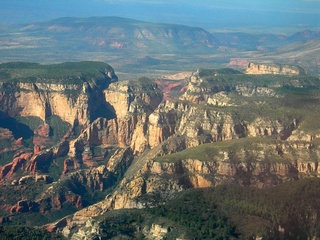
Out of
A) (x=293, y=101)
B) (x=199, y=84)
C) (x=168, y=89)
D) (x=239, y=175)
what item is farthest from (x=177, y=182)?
(x=168, y=89)

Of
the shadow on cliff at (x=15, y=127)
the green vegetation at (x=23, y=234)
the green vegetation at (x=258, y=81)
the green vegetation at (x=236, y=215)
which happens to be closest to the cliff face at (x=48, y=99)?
the shadow on cliff at (x=15, y=127)

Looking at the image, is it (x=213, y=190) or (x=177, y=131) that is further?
(x=177, y=131)

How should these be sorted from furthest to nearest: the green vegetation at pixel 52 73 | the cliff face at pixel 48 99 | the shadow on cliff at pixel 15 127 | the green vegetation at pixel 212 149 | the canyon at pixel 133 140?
the green vegetation at pixel 52 73, the cliff face at pixel 48 99, the shadow on cliff at pixel 15 127, the green vegetation at pixel 212 149, the canyon at pixel 133 140

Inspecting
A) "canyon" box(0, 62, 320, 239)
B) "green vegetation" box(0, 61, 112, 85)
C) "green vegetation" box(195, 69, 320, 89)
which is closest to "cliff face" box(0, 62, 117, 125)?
"canyon" box(0, 62, 320, 239)

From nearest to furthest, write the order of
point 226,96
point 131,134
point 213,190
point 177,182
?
1. point 213,190
2. point 177,182
3. point 131,134
4. point 226,96

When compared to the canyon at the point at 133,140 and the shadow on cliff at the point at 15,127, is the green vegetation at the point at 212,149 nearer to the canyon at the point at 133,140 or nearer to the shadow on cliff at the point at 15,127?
the canyon at the point at 133,140

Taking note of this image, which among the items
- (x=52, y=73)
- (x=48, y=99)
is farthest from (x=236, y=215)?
(x=52, y=73)

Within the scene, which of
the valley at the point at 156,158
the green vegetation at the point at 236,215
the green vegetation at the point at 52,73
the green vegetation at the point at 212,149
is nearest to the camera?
the green vegetation at the point at 236,215

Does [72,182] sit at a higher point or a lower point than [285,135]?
lower

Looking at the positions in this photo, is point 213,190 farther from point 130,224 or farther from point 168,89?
point 168,89
